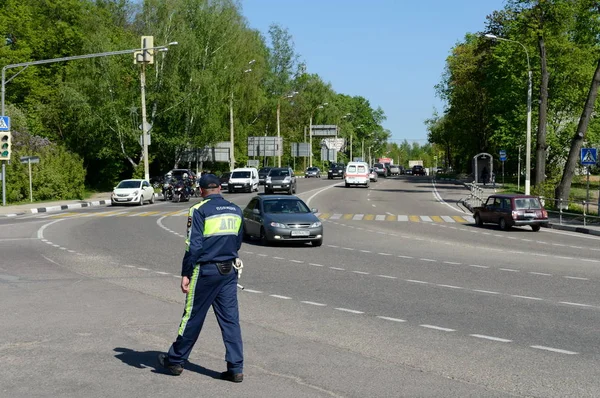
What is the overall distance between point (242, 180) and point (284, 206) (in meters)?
36.3

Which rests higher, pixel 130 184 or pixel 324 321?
pixel 130 184

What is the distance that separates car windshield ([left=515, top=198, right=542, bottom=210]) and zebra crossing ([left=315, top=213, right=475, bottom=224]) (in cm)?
426

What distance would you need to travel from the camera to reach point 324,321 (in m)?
10.2

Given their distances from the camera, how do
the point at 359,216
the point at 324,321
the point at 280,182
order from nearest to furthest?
the point at 324,321 → the point at 359,216 → the point at 280,182

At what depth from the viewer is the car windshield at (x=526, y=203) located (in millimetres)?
29359

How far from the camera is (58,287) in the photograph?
523 inches

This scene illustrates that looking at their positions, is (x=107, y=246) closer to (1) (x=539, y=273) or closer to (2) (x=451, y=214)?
(1) (x=539, y=273)

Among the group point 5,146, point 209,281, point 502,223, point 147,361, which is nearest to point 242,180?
point 5,146

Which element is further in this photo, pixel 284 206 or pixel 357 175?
pixel 357 175

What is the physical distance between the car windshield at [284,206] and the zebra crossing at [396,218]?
35.3ft

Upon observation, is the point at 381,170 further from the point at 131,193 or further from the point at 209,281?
the point at 209,281

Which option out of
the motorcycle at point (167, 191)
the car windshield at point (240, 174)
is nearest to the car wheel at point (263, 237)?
the motorcycle at point (167, 191)

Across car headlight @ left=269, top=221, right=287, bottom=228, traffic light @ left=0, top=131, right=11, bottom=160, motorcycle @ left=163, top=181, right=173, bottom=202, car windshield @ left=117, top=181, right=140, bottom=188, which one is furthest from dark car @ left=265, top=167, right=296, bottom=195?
car headlight @ left=269, top=221, right=287, bottom=228

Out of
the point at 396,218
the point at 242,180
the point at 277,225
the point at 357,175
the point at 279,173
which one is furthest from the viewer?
Result: the point at 357,175
